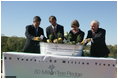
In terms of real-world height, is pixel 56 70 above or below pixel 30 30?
below

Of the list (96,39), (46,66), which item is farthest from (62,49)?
(96,39)

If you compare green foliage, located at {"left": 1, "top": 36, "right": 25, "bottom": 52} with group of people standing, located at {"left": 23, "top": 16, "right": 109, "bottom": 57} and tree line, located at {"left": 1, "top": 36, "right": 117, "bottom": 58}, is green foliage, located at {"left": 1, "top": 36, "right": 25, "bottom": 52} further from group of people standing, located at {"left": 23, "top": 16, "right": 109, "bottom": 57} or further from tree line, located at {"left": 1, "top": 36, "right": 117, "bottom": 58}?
group of people standing, located at {"left": 23, "top": 16, "right": 109, "bottom": 57}

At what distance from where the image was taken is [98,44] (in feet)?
7.15

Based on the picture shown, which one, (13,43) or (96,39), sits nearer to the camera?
(96,39)

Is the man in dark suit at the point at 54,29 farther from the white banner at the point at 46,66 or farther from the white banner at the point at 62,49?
the white banner at the point at 46,66

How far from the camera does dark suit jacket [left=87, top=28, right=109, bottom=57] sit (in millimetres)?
2153

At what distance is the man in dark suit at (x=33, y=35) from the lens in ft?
7.27

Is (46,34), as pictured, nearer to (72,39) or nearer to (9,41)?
(72,39)

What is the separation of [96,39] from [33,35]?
0.55 metres

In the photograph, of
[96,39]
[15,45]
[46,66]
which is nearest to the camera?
[46,66]

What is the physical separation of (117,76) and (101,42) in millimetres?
316

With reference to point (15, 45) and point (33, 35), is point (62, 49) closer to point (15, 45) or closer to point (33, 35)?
point (33, 35)

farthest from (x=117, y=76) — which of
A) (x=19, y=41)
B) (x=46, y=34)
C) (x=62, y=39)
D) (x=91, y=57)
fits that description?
(x=19, y=41)

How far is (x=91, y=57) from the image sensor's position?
6.80ft
